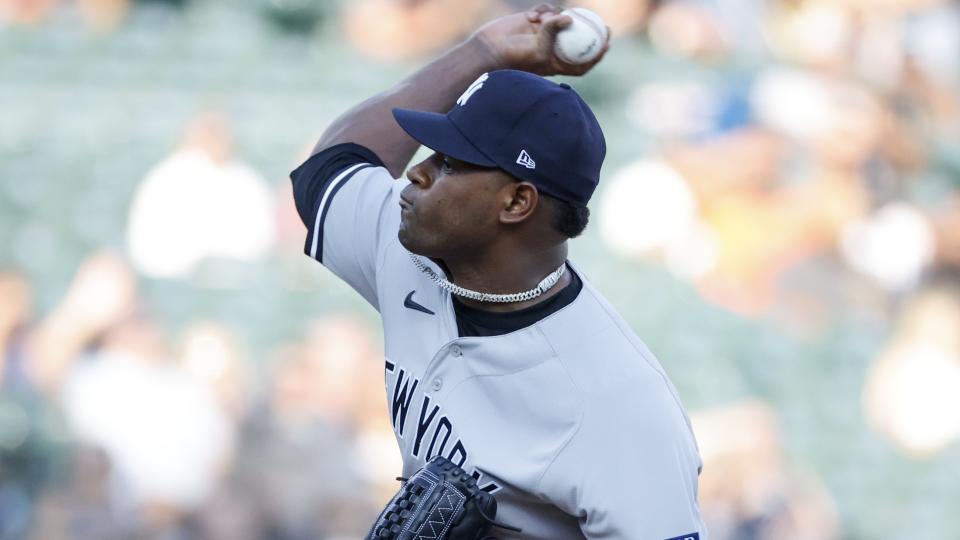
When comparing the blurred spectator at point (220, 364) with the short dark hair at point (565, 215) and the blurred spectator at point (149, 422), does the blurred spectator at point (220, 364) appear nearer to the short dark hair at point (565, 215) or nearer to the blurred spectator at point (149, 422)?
the blurred spectator at point (149, 422)

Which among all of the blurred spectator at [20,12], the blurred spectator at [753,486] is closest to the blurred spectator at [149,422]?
the blurred spectator at [20,12]

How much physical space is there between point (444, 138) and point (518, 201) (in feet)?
0.46

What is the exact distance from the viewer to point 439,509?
1.81 m

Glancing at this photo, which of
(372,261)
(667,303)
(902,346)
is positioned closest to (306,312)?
(667,303)

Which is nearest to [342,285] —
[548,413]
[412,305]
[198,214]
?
[198,214]

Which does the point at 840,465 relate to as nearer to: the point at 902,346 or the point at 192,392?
the point at 902,346

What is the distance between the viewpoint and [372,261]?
2.19 m

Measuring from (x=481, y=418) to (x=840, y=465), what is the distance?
16.8 ft

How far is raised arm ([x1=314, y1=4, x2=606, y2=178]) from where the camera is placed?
2193 millimetres

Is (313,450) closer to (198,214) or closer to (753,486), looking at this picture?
(198,214)

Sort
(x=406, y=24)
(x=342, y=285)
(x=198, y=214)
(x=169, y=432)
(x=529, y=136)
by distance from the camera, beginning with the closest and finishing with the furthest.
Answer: (x=529, y=136), (x=169, y=432), (x=198, y=214), (x=342, y=285), (x=406, y=24)

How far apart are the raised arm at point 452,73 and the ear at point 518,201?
376 millimetres

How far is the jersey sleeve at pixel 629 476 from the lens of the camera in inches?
69.2

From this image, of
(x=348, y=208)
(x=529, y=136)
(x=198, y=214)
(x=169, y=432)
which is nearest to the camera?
(x=529, y=136)
